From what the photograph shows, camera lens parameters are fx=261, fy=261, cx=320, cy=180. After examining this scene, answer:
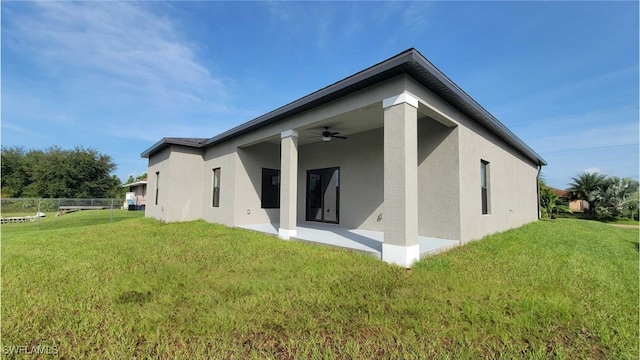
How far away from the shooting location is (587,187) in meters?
19.3

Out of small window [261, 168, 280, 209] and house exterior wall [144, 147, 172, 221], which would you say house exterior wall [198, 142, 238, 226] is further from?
house exterior wall [144, 147, 172, 221]

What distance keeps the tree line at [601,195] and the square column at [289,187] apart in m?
16.9

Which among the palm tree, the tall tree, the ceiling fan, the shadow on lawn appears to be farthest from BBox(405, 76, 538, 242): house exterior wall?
the tall tree

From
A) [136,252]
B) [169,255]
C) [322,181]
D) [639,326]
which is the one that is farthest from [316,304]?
[322,181]

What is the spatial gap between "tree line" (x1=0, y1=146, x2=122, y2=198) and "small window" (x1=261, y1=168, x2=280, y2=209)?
27.4 m

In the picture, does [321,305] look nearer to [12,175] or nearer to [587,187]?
[587,187]

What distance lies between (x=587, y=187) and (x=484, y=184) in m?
19.5

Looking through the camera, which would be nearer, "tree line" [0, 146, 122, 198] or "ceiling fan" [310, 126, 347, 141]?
"ceiling fan" [310, 126, 347, 141]

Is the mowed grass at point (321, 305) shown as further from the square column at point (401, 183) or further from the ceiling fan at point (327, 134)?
the ceiling fan at point (327, 134)

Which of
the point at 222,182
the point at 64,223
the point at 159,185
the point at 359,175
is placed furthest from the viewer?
the point at 64,223

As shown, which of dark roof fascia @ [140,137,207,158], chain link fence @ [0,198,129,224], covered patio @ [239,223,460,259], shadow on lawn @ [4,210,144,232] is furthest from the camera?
chain link fence @ [0,198,129,224]

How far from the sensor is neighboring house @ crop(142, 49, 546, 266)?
Result: 14.6 ft

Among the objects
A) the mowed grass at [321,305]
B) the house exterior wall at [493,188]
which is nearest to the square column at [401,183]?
the mowed grass at [321,305]

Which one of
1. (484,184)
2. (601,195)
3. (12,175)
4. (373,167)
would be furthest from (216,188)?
(12,175)
